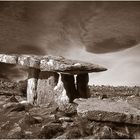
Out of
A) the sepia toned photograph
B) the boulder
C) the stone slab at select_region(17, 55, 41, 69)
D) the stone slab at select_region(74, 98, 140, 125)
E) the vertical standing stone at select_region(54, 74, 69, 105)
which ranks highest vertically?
the sepia toned photograph

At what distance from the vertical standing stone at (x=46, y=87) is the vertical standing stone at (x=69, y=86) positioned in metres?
0.30

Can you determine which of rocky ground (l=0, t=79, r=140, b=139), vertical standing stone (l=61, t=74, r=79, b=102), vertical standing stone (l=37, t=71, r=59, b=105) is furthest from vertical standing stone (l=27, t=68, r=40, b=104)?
rocky ground (l=0, t=79, r=140, b=139)

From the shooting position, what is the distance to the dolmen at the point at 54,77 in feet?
21.0

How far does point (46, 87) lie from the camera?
6848 millimetres

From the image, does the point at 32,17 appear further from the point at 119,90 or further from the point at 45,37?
the point at 119,90

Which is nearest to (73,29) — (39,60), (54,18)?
(54,18)

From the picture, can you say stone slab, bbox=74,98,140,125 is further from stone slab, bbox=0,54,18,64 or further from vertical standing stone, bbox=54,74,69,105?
stone slab, bbox=0,54,18,64

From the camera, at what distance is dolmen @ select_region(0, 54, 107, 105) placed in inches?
252

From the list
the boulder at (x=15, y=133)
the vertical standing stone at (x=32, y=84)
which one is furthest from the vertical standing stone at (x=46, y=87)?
the boulder at (x=15, y=133)

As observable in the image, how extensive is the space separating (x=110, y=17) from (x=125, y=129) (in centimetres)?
766

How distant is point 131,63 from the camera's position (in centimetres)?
1256

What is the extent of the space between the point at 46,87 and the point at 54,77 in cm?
26

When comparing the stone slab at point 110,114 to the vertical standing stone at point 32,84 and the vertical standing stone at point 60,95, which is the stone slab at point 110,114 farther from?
the vertical standing stone at point 32,84

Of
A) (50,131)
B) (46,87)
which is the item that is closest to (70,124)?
(50,131)
